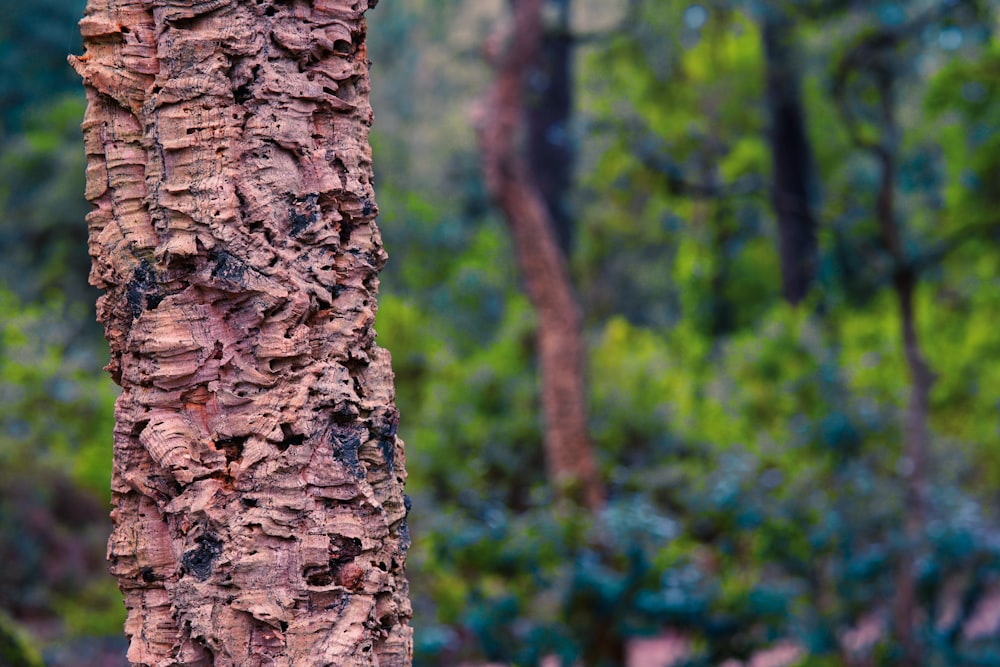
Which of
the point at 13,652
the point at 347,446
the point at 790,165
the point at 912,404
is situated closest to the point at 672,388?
the point at 912,404

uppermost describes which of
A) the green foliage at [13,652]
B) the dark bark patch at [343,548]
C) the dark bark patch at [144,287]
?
the dark bark patch at [144,287]

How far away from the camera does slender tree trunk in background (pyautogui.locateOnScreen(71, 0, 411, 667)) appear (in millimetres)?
1562

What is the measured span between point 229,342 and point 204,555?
0.33m

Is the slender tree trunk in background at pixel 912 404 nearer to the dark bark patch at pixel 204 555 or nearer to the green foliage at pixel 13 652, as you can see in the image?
the green foliage at pixel 13 652

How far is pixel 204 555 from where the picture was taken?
61.4 inches

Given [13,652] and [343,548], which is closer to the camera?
[343,548]

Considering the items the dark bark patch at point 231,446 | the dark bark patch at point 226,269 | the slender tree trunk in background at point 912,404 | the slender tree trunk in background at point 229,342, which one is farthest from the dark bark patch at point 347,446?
the slender tree trunk in background at point 912,404

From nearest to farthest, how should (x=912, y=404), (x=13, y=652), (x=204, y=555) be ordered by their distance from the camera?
(x=204, y=555)
(x=13, y=652)
(x=912, y=404)

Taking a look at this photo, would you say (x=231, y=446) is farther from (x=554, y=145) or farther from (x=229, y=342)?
(x=554, y=145)

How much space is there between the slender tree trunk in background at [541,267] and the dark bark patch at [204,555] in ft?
18.4

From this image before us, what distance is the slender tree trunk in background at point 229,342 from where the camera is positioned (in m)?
1.56

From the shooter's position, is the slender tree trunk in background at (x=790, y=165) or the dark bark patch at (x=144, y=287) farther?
the slender tree trunk in background at (x=790, y=165)

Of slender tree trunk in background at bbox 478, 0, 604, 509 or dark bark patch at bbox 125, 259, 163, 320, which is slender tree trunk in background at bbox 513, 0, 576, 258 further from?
dark bark patch at bbox 125, 259, 163, 320

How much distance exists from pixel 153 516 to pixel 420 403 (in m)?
9.70
